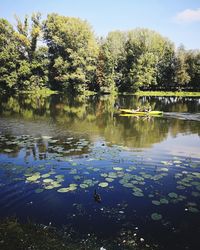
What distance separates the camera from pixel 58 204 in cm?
930

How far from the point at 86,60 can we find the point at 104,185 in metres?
60.9

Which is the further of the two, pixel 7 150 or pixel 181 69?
pixel 181 69

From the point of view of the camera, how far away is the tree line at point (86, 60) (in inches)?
2660

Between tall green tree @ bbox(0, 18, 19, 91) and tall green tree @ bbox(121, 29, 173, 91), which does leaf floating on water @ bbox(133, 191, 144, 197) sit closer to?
tall green tree @ bbox(0, 18, 19, 91)

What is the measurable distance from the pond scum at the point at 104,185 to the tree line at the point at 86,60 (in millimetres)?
54156

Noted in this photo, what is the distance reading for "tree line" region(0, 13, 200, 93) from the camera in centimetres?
6756

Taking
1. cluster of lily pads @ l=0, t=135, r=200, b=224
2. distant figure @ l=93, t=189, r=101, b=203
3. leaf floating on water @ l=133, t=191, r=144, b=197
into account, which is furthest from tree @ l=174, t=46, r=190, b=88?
distant figure @ l=93, t=189, r=101, b=203

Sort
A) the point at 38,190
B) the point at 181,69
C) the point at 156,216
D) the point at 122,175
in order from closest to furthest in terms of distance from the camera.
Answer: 1. the point at 156,216
2. the point at 38,190
3. the point at 122,175
4. the point at 181,69

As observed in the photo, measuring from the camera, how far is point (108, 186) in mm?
10820

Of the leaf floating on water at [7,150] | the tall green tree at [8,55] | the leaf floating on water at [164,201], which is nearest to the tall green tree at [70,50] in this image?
the tall green tree at [8,55]

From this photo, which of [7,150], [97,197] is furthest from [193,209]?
[7,150]

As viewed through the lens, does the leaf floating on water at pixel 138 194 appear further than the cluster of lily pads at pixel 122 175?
No

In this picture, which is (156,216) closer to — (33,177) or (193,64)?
(33,177)

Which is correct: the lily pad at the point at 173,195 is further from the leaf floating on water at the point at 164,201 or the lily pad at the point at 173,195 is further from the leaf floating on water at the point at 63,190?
the leaf floating on water at the point at 63,190
